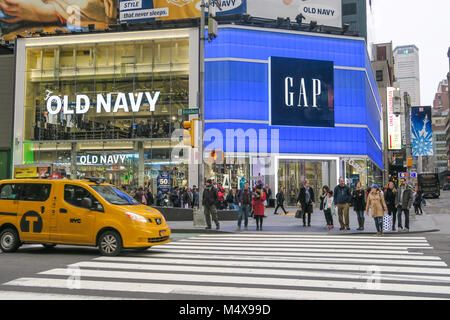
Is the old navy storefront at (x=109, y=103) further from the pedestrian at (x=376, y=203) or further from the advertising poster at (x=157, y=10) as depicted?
the pedestrian at (x=376, y=203)

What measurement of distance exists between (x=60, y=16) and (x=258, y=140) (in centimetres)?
2314

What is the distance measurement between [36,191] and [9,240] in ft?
4.72

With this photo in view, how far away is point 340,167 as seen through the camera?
44.8 meters

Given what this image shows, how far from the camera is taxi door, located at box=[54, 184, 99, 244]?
1063cm

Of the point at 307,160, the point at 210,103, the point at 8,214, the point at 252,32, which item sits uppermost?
the point at 252,32

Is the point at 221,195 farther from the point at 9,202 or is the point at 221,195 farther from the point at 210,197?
the point at 9,202

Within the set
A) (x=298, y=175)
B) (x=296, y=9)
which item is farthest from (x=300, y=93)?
(x=296, y=9)

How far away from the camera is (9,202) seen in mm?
11500

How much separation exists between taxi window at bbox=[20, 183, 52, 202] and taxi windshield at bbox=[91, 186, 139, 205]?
1221 millimetres

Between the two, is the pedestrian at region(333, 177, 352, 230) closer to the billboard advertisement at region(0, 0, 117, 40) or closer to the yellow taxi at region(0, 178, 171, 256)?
the yellow taxi at region(0, 178, 171, 256)

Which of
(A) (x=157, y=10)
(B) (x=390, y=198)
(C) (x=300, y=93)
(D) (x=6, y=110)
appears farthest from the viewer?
(C) (x=300, y=93)

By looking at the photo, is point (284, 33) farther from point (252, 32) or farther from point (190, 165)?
point (190, 165)

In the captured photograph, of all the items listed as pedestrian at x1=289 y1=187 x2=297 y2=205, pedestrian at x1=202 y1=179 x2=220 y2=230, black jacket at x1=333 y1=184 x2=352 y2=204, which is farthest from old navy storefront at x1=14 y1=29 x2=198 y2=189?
black jacket at x1=333 y1=184 x2=352 y2=204

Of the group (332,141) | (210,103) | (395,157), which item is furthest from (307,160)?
(395,157)
